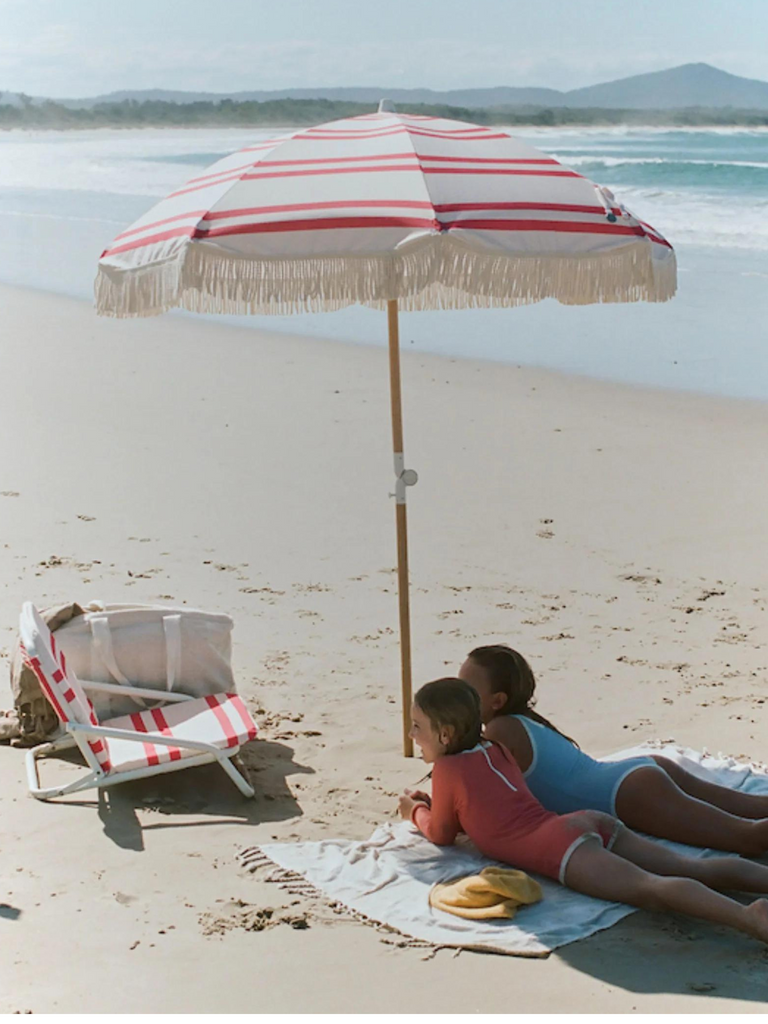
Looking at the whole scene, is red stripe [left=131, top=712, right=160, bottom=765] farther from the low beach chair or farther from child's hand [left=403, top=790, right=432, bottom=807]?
child's hand [left=403, top=790, right=432, bottom=807]

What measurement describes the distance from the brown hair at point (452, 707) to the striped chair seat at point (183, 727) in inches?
35.5

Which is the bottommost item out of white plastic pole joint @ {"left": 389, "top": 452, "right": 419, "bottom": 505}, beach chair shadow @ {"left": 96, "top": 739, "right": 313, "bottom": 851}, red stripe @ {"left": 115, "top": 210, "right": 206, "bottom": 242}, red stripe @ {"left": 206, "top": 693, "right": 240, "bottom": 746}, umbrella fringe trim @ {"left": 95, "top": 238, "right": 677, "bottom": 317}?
beach chair shadow @ {"left": 96, "top": 739, "right": 313, "bottom": 851}

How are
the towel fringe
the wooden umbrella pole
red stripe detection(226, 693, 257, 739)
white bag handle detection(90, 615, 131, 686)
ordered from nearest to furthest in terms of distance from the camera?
the towel fringe
red stripe detection(226, 693, 257, 739)
the wooden umbrella pole
white bag handle detection(90, 615, 131, 686)

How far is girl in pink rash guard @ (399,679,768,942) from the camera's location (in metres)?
3.36

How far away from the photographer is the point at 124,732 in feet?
12.9

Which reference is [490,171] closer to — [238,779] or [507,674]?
[507,674]

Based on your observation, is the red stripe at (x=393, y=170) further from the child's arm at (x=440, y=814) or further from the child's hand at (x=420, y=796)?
the child's hand at (x=420, y=796)

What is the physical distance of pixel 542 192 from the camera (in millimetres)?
3686

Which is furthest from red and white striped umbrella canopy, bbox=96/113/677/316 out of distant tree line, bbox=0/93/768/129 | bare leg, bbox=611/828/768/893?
distant tree line, bbox=0/93/768/129

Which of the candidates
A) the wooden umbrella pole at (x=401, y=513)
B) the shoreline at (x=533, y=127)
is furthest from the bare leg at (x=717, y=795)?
the shoreline at (x=533, y=127)

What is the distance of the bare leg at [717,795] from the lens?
3.83 metres

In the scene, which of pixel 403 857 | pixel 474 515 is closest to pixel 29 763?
pixel 403 857

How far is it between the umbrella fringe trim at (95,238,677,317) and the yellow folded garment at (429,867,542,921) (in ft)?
5.58

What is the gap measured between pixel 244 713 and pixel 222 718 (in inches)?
3.4
